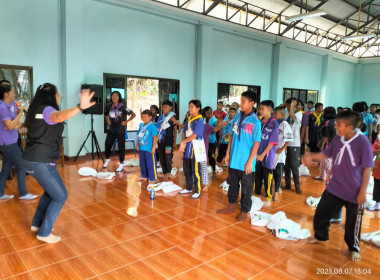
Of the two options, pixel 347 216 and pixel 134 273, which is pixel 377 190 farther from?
pixel 134 273

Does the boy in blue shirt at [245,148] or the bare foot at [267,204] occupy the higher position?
the boy in blue shirt at [245,148]

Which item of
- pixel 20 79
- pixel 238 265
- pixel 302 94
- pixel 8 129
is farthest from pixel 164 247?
pixel 302 94

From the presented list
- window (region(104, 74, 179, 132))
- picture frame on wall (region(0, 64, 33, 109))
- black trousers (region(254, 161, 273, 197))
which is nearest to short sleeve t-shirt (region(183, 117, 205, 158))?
black trousers (region(254, 161, 273, 197))

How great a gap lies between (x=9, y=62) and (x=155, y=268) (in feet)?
18.0

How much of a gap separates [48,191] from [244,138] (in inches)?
84.0

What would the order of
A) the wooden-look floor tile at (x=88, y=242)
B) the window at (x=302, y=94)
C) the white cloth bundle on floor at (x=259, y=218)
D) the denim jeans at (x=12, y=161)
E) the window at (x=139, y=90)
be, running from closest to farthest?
1. the wooden-look floor tile at (x=88, y=242)
2. the white cloth bundle on floor at (x=259, y=218)
3. the denim jeans at (x=12, y=161)
4. the window at (x=139, y=90)
5. the window at (x=302, y=94)

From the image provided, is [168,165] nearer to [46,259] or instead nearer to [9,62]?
[46,259]

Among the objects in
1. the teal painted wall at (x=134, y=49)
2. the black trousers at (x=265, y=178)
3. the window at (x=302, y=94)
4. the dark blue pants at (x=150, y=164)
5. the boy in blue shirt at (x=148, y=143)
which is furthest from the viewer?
the window at (x=302, y=94)

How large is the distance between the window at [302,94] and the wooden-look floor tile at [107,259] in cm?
1118

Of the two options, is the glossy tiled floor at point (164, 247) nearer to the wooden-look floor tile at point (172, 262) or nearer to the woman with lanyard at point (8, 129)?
the wooden-look floor tile at point (172, 262)

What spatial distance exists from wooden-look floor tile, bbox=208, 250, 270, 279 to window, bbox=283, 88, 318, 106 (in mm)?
10791

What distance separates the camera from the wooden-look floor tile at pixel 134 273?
2314 mm

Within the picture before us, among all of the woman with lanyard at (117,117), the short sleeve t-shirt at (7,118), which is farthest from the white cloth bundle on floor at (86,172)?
the short sleeve t-shirt at (7,118)

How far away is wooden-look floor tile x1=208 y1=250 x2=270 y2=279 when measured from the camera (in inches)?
94.9
